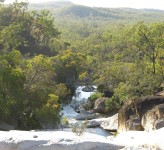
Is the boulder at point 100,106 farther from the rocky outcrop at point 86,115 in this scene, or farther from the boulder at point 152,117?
the boulder at point 152,117

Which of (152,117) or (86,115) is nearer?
(152,117)

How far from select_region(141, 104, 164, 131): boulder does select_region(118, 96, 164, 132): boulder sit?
511 mm

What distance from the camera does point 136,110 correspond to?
2927 centimetres

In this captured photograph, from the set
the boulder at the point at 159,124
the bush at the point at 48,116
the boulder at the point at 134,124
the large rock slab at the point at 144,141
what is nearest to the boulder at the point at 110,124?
the bush at the point at 48,116

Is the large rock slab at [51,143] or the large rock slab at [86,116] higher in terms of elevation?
the large rock slab at [51,143]

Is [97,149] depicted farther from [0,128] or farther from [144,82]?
[144,82]

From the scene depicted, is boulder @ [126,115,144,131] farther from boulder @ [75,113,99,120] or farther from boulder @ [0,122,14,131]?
boulder @ [75,113,99,120]

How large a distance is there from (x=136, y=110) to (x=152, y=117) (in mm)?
2065

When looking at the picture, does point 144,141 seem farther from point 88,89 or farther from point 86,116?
point 88,89

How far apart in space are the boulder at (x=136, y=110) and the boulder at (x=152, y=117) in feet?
1.68

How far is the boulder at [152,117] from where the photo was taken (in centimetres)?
2643

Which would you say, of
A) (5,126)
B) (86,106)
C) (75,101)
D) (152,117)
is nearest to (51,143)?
(152,117)

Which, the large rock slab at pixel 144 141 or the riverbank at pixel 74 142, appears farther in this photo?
the riverbank at pixel 74 142

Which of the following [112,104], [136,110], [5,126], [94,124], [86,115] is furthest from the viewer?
[112,104]
